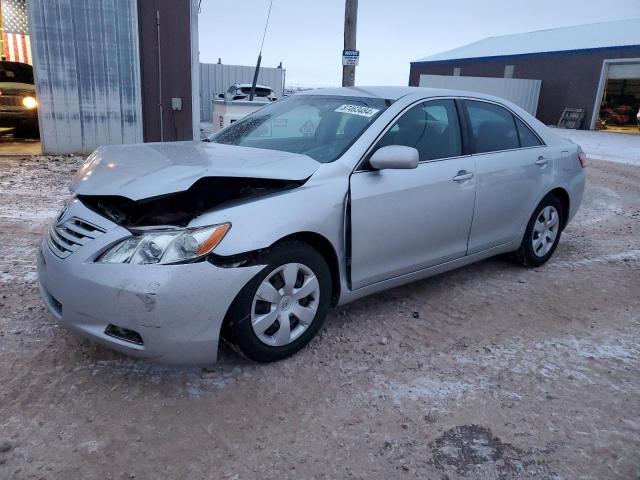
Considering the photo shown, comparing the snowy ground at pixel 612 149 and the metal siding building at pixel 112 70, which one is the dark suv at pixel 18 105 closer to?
the metal siding building at pixel 112 70

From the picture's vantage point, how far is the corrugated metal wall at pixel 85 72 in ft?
29.3

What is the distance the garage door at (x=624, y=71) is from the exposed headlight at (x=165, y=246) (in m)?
26.4

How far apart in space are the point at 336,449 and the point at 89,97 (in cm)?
903

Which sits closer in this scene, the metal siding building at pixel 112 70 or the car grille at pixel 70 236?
the car grille at pixel 70 236

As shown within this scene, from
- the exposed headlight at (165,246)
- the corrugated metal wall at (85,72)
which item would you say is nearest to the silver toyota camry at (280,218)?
the exposed headlight at (165,246)

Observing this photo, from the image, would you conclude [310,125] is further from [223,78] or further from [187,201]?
[223,78]

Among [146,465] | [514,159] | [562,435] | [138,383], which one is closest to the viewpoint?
[146,465]

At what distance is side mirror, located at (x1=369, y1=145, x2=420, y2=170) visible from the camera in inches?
125

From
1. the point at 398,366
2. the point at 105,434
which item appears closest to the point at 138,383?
the point at 105,434

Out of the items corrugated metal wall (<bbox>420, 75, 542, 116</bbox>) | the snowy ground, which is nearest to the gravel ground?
the snowy ground

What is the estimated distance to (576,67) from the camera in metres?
25.3

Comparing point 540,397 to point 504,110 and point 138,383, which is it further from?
point 504,110

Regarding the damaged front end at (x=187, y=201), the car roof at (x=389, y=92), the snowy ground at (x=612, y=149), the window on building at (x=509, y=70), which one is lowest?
the snowy ground at (x=612, y=149)

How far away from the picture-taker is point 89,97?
947 centimetres
